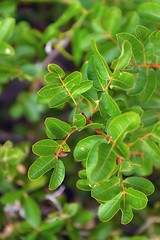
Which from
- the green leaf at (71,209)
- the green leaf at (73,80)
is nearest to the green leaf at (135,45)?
the green leaf at (73,80)

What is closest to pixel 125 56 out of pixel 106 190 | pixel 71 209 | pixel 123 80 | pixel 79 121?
pixel 123 80

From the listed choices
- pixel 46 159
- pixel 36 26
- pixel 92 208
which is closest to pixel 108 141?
pixel 46 159

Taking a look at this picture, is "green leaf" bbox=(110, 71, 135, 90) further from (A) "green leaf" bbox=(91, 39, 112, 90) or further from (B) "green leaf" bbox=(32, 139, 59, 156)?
(B) "green leaf" bbox=(32, 139, 59, 156)

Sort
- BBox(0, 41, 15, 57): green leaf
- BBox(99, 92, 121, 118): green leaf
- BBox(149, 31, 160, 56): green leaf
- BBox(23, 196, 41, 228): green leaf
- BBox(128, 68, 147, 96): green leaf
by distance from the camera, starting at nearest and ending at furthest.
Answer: BBox(99, 92, 121, 118): green leaf < BBox(149, 31, 160, 56): green leaf < BBox(128, 68, 147, 96): green leaf < BBox(0, 41, 15, 57): green leaf < BBox(23, 196, 41, 228): green leaf

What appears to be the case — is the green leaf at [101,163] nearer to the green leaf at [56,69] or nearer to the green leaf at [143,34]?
the green leaf at [56,69]

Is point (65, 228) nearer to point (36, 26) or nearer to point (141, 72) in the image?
point (141, 72)

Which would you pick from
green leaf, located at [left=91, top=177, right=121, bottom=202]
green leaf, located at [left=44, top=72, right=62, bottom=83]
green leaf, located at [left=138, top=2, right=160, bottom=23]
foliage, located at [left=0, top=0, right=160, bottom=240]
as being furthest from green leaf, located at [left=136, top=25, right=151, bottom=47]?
green leaf, located at [left=91, top=177, right=121, bottom=202]

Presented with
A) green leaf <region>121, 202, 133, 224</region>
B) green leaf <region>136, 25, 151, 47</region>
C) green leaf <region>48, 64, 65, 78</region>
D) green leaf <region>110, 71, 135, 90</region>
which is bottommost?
green leaf <region>121, 202, 133, 224</region>
